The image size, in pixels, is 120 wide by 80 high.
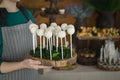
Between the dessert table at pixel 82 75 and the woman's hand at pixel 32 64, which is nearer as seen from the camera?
the woman's hand at pixel 32 64

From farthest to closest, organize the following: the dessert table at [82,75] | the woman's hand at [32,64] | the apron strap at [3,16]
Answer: the dessert table at [82,75] → the apron strap at [3,16] → the woman's hand at [32,64]

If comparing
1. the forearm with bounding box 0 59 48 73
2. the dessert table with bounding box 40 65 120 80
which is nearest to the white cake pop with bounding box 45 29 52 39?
the forearm with bounding box 0 59 48 73

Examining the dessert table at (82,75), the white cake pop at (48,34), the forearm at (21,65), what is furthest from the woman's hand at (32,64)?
the dessert table at (82,75)

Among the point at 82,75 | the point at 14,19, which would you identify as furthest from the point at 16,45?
the point at 82,75

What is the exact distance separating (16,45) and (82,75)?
0.75m

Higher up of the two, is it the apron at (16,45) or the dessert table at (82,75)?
the apron at (16,45)

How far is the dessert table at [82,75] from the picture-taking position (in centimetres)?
166

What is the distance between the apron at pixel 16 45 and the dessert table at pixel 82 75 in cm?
61

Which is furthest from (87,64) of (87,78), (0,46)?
(0,46)

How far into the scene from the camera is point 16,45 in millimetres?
1024

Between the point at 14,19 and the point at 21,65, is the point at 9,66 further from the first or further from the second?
the point at 14,19

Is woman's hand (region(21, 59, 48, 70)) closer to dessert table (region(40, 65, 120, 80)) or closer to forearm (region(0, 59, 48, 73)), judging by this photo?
forearm (region(0, 59, 48, 73))

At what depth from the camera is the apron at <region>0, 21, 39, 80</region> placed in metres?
1.01

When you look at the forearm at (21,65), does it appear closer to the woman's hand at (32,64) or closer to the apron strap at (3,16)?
the woman's hand at (32,64)
